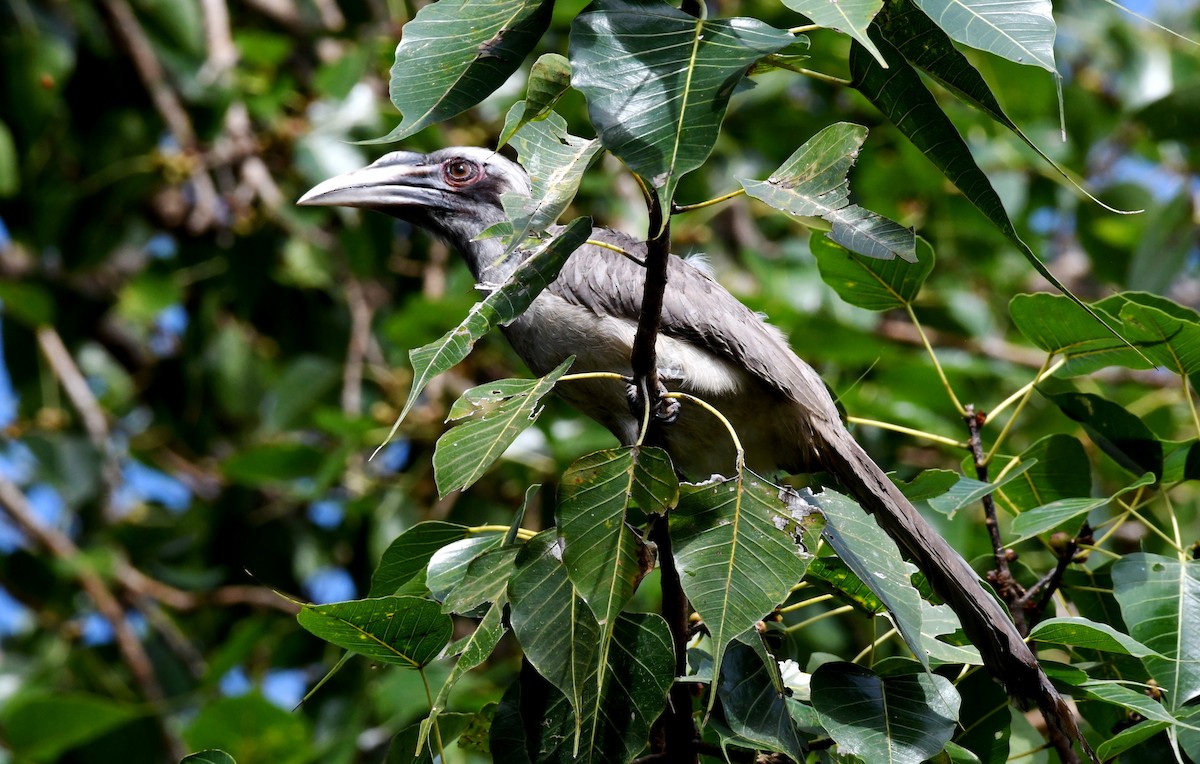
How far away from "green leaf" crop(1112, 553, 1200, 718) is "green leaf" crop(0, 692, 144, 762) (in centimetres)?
353

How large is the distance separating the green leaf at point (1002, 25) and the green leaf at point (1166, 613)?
1149 millimetres

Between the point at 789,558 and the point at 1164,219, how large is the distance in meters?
3.81

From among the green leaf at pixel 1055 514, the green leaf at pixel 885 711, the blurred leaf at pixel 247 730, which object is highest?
the green leaf at pixel 1055 514

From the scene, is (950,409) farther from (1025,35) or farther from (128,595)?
(128,595)

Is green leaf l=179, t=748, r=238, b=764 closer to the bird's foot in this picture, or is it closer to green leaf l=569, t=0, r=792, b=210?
the bird's foot

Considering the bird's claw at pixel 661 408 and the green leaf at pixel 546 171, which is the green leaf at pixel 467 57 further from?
the bird's claw at pixel 661 408


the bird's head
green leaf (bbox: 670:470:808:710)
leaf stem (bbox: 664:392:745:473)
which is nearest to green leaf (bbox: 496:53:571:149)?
leaf stem (bbox: 664:392:745:473)

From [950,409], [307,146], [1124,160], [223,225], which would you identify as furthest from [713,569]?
[1124,160]

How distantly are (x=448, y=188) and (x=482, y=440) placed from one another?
2.70 metres

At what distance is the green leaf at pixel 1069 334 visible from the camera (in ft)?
8.17

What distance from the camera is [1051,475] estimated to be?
8.85ft

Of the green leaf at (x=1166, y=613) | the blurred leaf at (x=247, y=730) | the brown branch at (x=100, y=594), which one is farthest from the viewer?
the brown branch at (x=100, y=594)

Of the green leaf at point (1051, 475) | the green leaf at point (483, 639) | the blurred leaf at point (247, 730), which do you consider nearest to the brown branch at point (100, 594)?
the blurred leaf at point (247, 730)

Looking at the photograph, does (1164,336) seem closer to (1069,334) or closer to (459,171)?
(1069,334)
